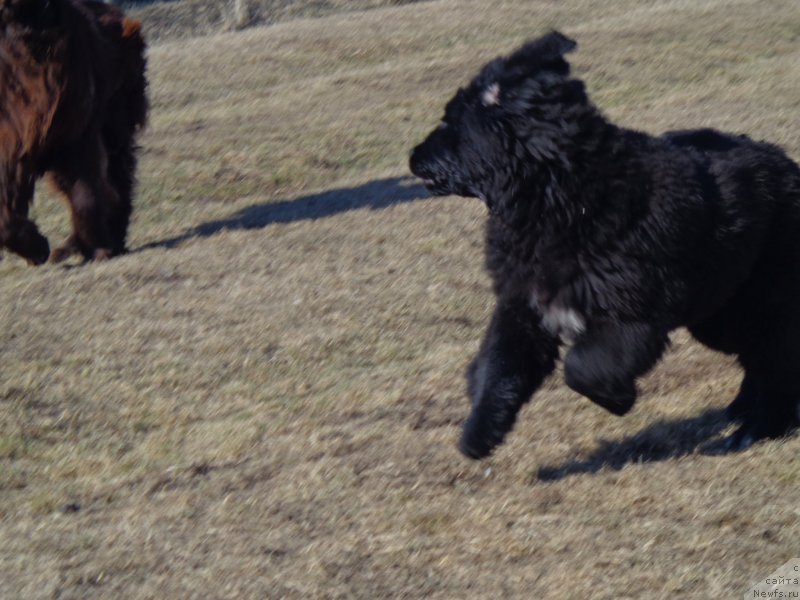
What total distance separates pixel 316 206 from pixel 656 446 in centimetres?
510

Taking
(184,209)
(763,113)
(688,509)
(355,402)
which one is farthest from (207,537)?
(763,113)

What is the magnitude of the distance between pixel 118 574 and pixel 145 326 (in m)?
2.74

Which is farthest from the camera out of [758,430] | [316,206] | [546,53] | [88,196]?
[316,206]

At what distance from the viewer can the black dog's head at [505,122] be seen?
4.88 m

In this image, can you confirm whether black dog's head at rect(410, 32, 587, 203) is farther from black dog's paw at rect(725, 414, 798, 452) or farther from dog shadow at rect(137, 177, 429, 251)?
dog shadow at rect(137, 177, 429, 251)

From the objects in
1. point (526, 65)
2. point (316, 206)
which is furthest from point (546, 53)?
point (316, 206)

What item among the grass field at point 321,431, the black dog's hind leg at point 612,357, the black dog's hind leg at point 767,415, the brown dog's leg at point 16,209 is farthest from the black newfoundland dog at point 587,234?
the brown dog's leg at point 16,209

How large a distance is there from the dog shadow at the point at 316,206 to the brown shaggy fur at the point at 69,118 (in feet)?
1.94

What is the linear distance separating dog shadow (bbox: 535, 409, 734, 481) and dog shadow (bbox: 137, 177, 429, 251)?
4364 millimetres

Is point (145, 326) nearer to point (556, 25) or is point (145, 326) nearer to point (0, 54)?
point (0, 54)

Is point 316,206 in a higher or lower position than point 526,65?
lower

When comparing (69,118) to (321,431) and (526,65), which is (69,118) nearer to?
(321,431)

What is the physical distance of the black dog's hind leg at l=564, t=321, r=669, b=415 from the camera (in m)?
4.88

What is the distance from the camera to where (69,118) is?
27.2 ft
